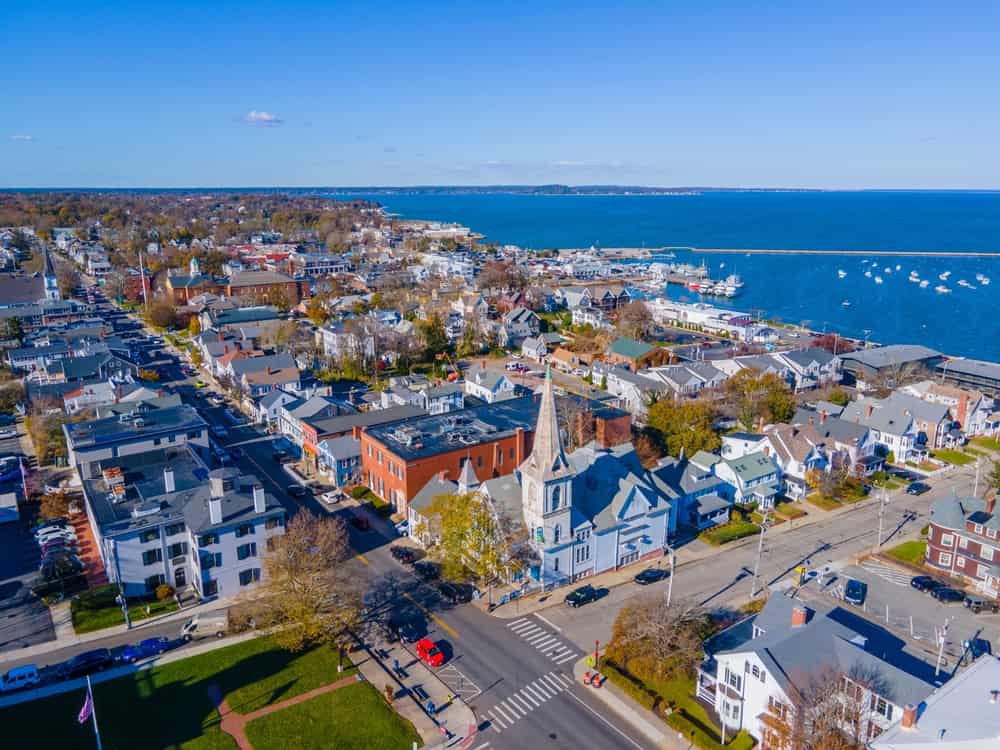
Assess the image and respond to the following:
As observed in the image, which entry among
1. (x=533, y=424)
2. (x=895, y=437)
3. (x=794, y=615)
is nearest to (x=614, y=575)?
(x=794, y=615)

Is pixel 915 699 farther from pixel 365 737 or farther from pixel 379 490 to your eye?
pixel 379 490

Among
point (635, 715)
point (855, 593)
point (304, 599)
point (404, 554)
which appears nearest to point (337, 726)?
point (304, 599)

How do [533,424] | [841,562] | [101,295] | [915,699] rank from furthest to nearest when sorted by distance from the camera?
[101,295], [533,424], [841,562], [915,699]

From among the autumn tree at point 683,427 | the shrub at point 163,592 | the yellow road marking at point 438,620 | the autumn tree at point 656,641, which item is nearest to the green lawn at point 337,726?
the yellow road marking at point 438,620

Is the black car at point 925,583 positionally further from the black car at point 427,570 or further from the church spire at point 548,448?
the black car at point 427,570

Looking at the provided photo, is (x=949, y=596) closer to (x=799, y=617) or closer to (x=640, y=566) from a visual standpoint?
(x=799, y=617)

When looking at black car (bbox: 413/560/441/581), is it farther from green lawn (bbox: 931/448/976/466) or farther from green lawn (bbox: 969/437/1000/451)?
green lawn (bbox: 969/437/1000/451)

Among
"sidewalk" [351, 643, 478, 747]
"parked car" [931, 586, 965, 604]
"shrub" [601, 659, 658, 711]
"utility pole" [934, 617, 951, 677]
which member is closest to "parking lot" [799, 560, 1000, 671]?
"utility pole" [934, 617, 951, 677]
